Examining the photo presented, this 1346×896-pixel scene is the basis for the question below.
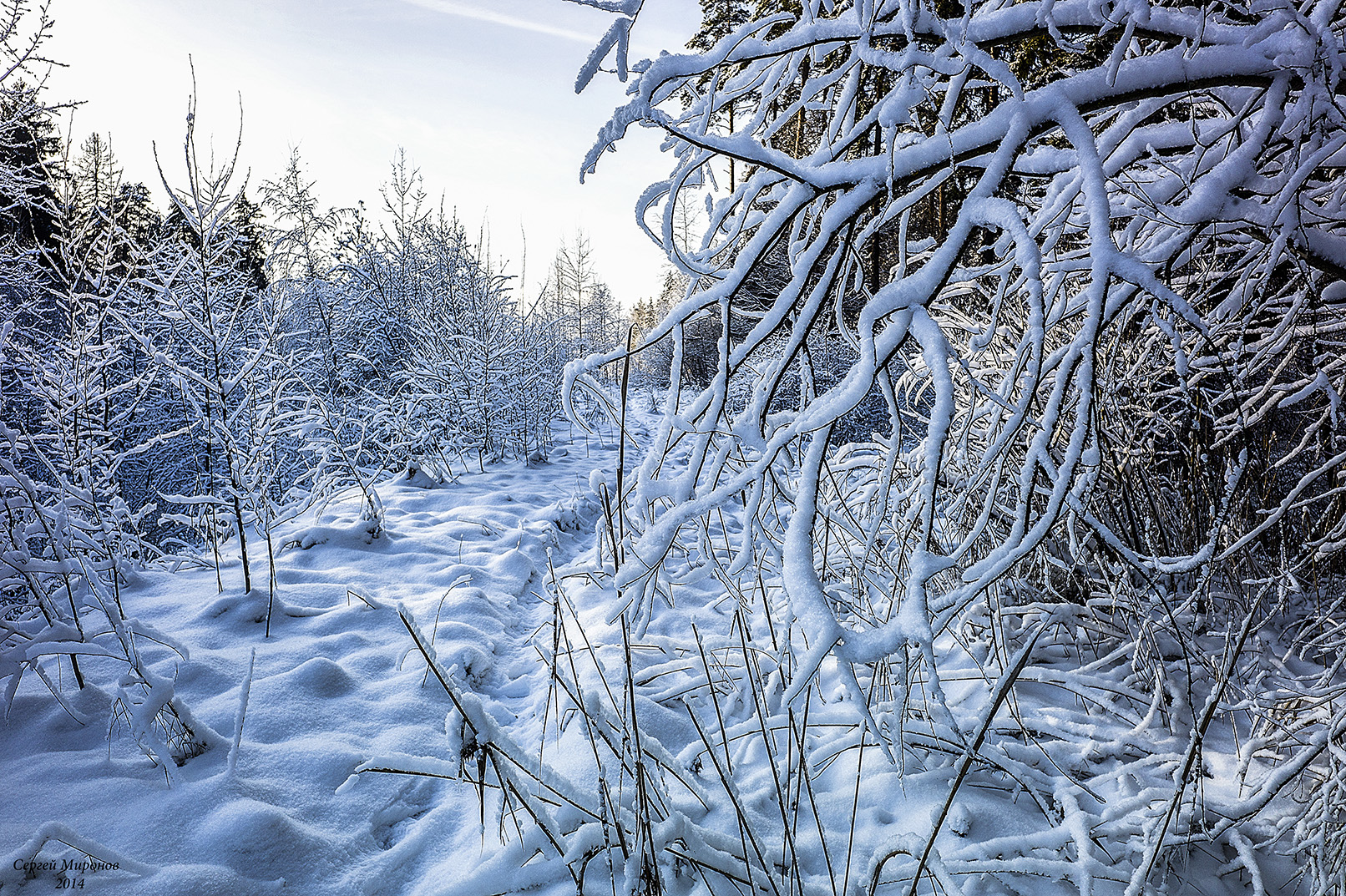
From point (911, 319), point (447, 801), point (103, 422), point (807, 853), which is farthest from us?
point (103, 422)

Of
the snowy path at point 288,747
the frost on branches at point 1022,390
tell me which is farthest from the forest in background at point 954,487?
the snowy path at point 288,747

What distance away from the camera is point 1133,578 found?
9.31 ft

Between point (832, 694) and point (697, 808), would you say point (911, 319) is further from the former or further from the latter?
point (832, 694)

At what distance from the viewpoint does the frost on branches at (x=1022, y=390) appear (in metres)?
1.02

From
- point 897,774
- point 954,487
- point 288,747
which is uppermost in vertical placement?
point 954,487

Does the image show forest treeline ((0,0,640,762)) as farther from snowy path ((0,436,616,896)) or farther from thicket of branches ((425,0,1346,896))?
thicket of branches ((425,0,1346,896))

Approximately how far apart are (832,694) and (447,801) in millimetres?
1368

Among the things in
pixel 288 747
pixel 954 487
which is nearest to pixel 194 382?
pixel 288 747

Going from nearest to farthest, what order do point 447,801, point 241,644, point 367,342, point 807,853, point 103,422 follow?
1. point 807,853
2. point 447,801
3. point 241,644
4. point 103,422
5. point 367,342

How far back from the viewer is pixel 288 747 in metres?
1.89

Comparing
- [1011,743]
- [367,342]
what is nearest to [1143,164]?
[1011,743]

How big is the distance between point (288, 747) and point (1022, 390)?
2.24m

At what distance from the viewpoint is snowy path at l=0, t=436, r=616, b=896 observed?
1.48m

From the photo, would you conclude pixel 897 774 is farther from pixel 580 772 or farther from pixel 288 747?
pixel 288 747
